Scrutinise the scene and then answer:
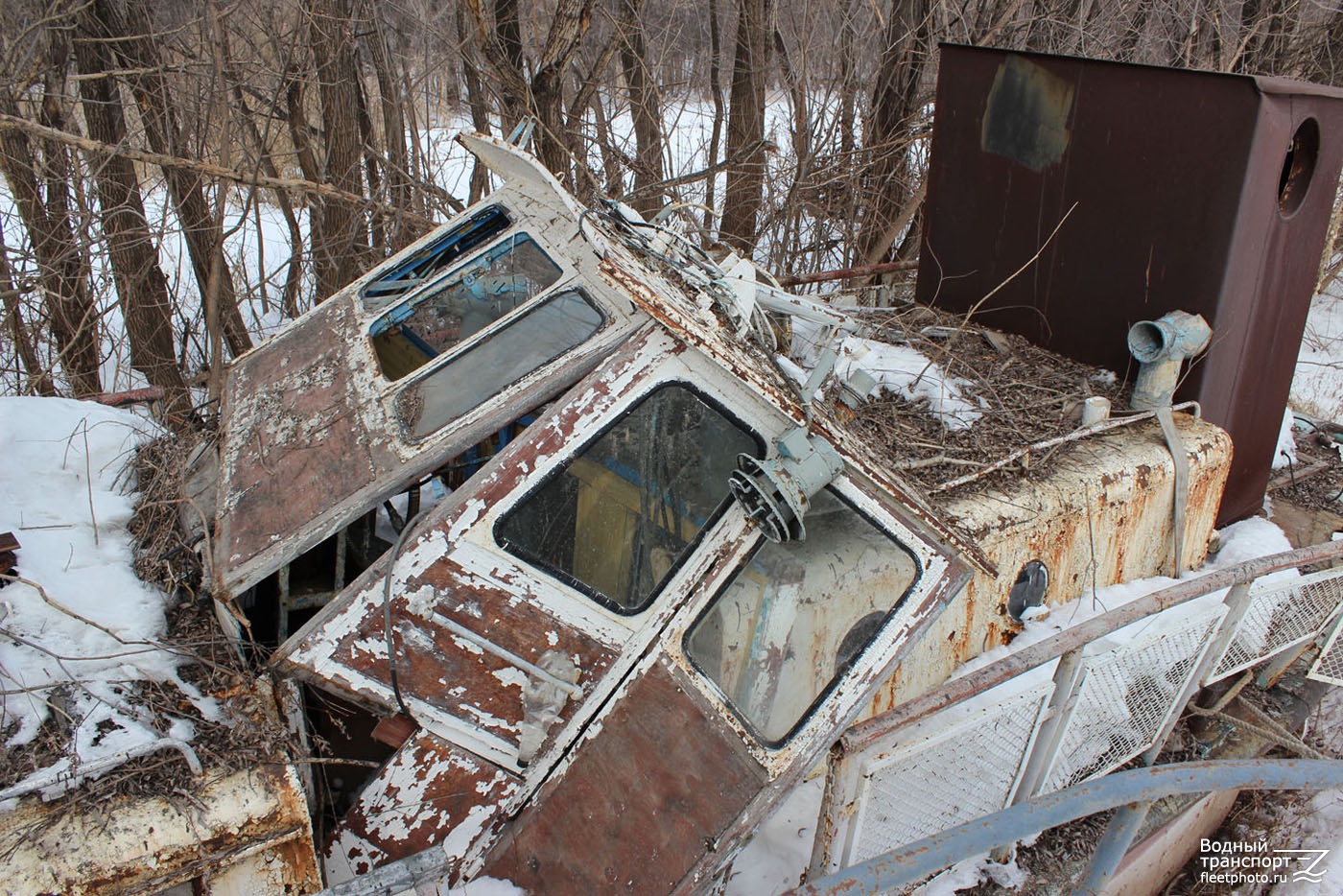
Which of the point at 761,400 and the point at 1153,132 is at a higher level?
the point at 1153,132

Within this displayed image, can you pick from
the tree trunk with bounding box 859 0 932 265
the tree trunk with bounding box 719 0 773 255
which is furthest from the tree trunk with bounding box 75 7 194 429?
the tree trunk with bounding box 859 0 932 265

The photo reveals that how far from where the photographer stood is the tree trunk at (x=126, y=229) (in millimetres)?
6902

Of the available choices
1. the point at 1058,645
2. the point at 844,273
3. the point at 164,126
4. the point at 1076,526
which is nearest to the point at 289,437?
the point at 1058,645

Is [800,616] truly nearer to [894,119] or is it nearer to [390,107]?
[390,107]

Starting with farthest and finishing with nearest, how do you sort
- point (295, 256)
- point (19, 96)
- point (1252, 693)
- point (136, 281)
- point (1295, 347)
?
1. point (295, 256)
2. point (136, 281)
3. point (19, 96)
4. point (1295, 347)
5. point (1252, 693)

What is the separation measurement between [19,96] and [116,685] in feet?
18.4

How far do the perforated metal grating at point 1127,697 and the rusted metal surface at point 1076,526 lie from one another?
20.3 inches

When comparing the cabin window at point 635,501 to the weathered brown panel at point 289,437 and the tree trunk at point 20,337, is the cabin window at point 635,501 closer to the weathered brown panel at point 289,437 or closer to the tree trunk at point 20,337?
the weathered brown panel at point 289,437

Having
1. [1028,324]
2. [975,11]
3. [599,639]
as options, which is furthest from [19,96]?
[975,11]

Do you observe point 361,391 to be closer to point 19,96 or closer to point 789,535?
point 789,535

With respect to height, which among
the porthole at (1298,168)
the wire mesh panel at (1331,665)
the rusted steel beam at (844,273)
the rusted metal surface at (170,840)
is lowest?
the wire mesh panel at (1331,665)

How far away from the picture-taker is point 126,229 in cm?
705

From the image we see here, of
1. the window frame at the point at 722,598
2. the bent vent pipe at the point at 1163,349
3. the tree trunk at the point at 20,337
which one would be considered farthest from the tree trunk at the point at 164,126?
the bent vent pipe at the point at 1163,349

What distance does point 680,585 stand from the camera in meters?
2.55
